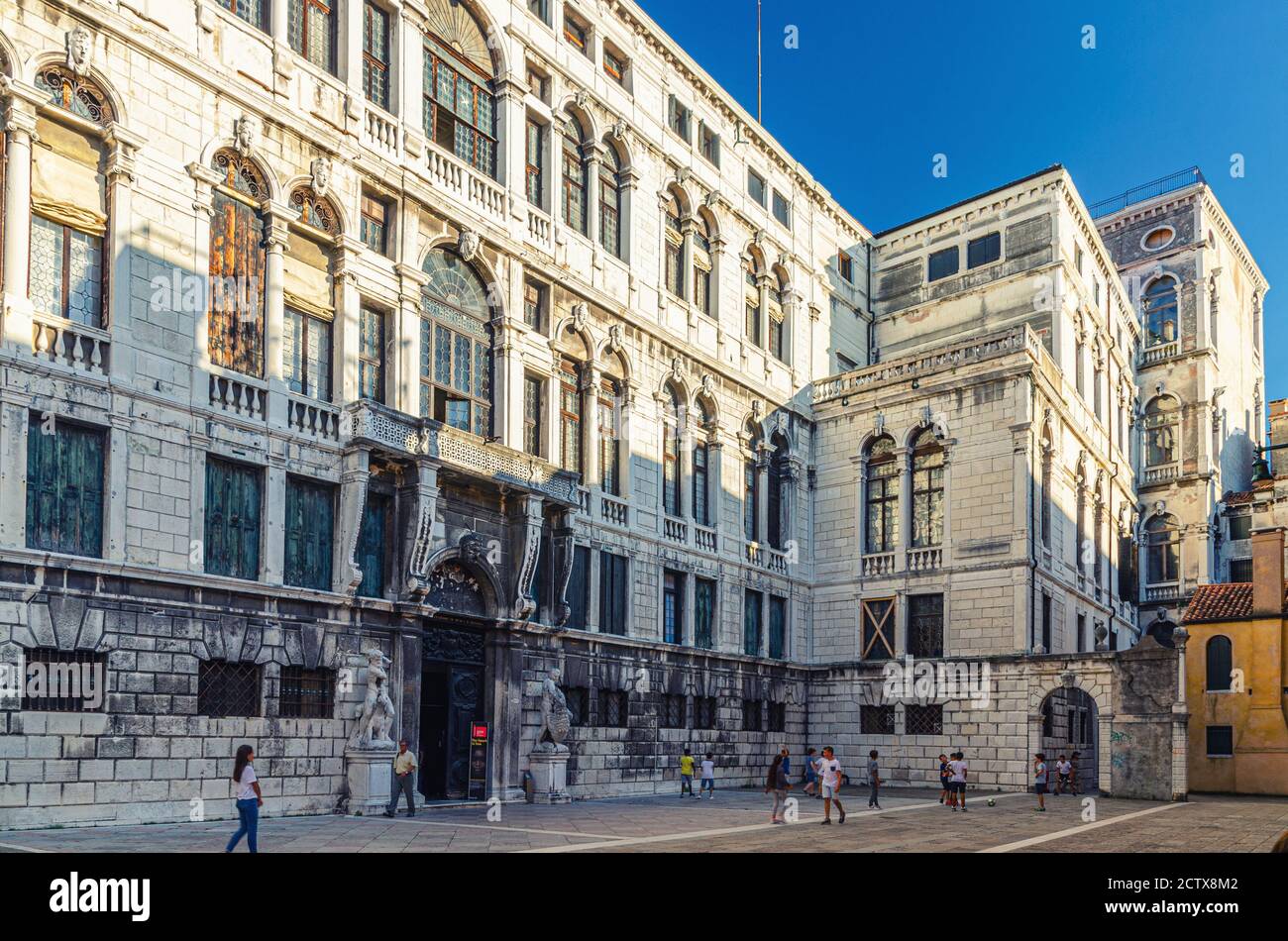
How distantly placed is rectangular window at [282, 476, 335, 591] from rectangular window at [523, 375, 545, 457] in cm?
738

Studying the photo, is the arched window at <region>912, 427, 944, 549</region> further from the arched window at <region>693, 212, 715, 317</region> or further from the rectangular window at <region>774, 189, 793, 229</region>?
the rectangular window at <region>774, 189, 793, 229</region>

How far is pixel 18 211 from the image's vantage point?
20.4m

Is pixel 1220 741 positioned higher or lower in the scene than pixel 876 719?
lower

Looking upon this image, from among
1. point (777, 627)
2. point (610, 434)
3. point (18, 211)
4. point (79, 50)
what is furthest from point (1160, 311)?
point (18, 211)

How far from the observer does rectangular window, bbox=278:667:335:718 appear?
24.1 metres

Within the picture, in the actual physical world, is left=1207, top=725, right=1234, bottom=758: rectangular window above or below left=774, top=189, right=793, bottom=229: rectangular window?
below

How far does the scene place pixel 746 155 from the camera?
42.9 meters

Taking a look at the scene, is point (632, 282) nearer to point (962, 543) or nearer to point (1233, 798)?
point (962, 543)

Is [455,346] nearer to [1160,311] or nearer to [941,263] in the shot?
[941,263]

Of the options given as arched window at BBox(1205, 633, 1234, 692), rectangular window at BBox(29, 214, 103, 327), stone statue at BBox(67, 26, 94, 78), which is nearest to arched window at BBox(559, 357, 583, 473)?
rectangular window at BBox(29, 214, 103, 327)

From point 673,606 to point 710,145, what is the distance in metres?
15.5

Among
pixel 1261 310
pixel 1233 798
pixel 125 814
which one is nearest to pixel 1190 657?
pixel 1233 798

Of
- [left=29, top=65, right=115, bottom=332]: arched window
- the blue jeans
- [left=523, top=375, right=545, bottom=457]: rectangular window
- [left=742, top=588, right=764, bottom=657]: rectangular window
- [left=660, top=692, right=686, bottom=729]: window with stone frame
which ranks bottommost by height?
[left=660, top=692, right=686, bottom=729]: window with stone frame
